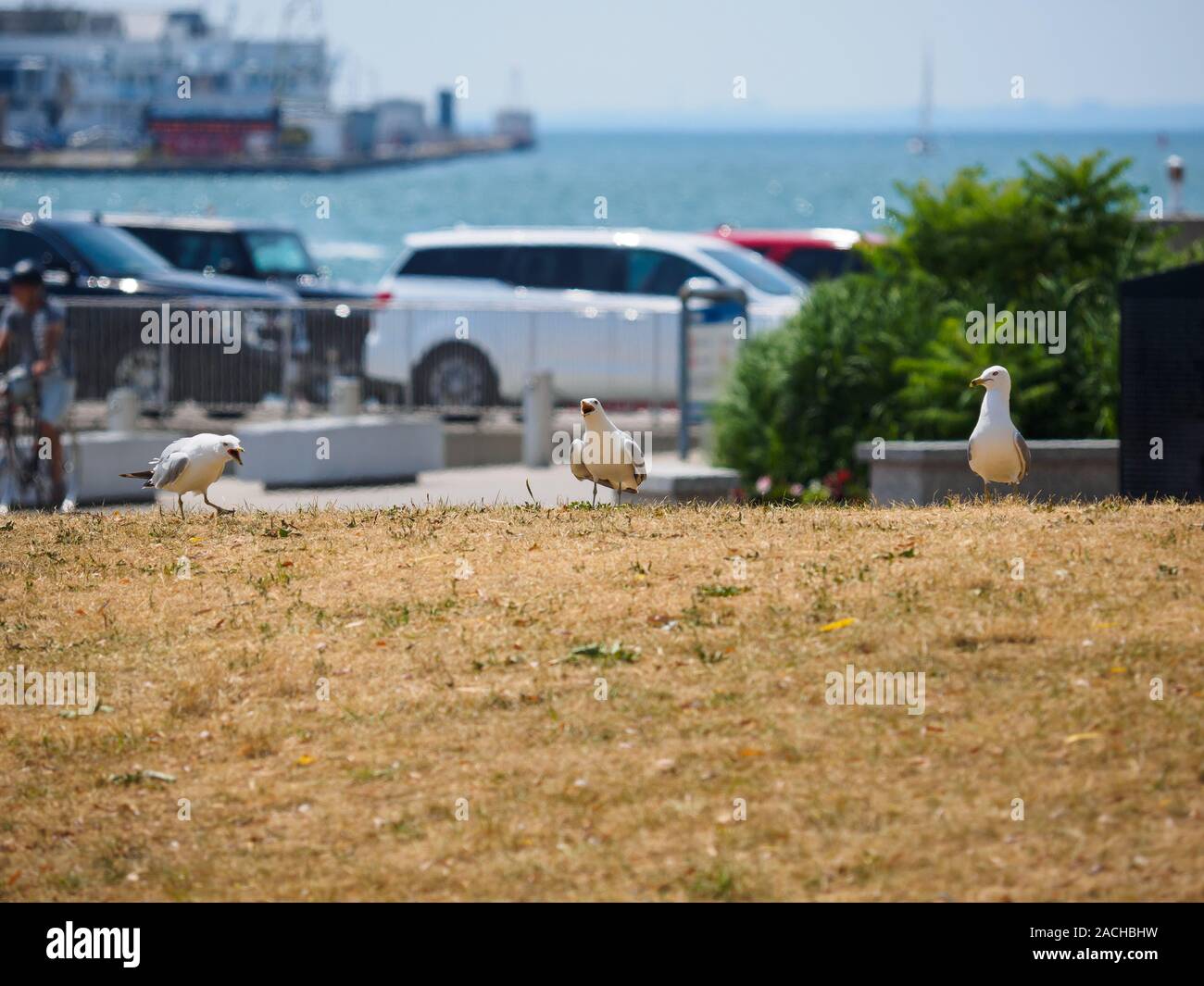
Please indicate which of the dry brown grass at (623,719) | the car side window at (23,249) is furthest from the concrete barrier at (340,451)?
the dry brown grass at (623,719)

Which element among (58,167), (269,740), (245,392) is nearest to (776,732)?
(269,740)

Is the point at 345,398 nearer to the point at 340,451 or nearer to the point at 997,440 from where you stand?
the point at 340,451

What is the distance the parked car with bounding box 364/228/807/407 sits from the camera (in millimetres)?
19562

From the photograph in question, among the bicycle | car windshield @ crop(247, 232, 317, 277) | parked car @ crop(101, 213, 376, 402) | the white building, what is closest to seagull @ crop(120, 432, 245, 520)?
the bicycle

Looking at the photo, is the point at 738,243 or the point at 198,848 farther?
the point at 738,243

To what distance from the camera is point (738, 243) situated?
79.7ft

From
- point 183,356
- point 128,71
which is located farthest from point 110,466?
point 128,71

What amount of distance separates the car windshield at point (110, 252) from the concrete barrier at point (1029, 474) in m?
11.1

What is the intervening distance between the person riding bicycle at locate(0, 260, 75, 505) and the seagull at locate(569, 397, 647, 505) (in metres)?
5.96

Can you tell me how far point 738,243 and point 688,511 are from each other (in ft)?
49.6

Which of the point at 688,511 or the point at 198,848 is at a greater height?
the point at 688,511

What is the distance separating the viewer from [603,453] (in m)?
9.95
